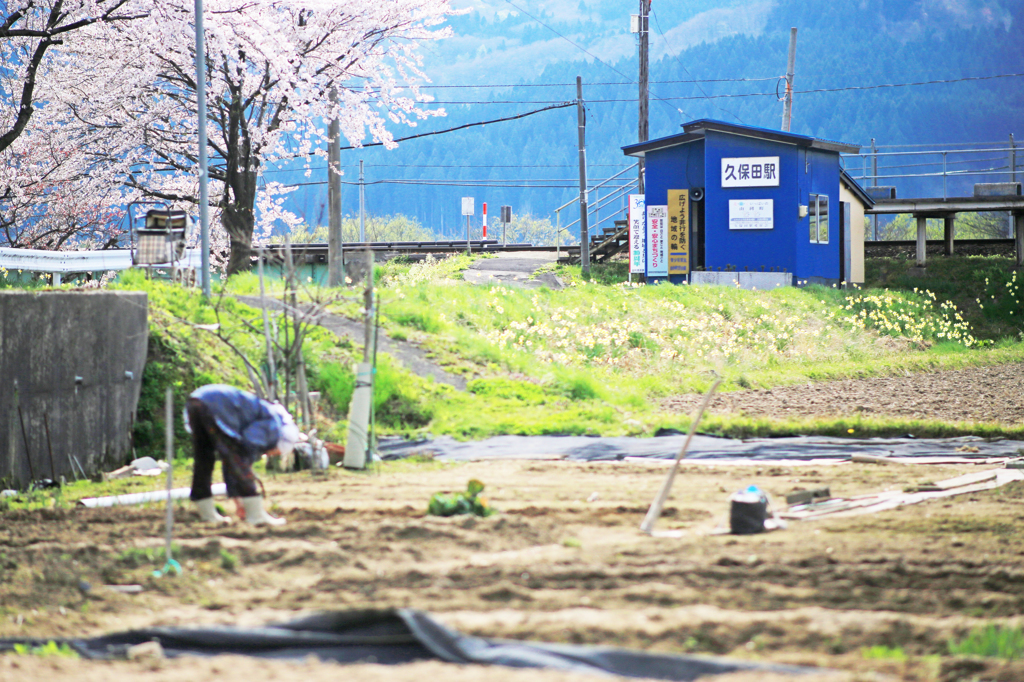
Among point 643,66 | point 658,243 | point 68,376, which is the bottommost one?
point 68,376

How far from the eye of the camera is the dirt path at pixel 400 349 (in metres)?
12.6

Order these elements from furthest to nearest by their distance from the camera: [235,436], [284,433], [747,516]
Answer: [284,433] → [235,436] → [747,516]

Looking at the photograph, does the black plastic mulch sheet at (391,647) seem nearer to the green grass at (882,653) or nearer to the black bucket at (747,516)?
the green grass at (882,653)

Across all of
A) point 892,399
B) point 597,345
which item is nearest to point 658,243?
point 597,345

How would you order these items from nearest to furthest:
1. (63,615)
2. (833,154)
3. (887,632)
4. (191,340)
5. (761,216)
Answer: (887,632), (63,615), (191,340), (761,216), (833,154)

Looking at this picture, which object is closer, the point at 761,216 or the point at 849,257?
the point at 761,216

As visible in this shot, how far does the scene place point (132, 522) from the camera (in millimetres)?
6551

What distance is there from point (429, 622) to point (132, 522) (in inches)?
141

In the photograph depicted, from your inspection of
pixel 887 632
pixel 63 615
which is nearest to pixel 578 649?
pixel 887 632

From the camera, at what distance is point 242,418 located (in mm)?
6121

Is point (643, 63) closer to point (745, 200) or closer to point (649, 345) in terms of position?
point (745, 200)

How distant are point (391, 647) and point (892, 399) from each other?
33.8ft

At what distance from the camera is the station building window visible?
80.4 feet

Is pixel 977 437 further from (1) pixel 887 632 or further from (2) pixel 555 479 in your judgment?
(1) pixel 887 632
